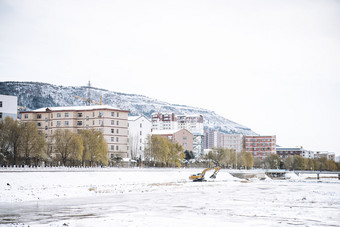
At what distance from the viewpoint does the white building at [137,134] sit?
14238 cm

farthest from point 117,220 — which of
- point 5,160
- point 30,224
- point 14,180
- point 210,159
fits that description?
point 210,159

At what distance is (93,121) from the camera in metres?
130

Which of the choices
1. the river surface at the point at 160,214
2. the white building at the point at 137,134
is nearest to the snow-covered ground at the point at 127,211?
the river surface at the point at 160,214

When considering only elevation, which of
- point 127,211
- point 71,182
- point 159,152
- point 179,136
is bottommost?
point 127,211

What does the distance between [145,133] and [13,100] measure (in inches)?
2300

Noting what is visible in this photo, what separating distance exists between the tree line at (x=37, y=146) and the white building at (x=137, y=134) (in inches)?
1533

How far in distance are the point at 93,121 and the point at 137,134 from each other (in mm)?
20288

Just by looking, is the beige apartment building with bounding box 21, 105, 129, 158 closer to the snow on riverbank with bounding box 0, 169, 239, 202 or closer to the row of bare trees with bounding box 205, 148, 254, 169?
the snow on riverbank with bounding box 0, 169, 239, 202

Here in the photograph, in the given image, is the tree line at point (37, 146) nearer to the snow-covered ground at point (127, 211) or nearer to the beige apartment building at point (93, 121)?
the snow-covered ground at point (127, 211)

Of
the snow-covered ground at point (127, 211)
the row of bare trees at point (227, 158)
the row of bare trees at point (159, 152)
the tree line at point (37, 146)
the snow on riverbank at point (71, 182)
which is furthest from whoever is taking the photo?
the row of bare trees at point (227, 158)

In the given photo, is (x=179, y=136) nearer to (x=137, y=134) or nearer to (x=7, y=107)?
(x=137, y=134)

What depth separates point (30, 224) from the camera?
30.4 meters

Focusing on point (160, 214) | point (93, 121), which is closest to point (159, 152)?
point (93, 121)

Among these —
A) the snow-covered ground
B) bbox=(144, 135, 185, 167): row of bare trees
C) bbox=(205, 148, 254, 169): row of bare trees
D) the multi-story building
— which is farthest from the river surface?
the multi-story building
